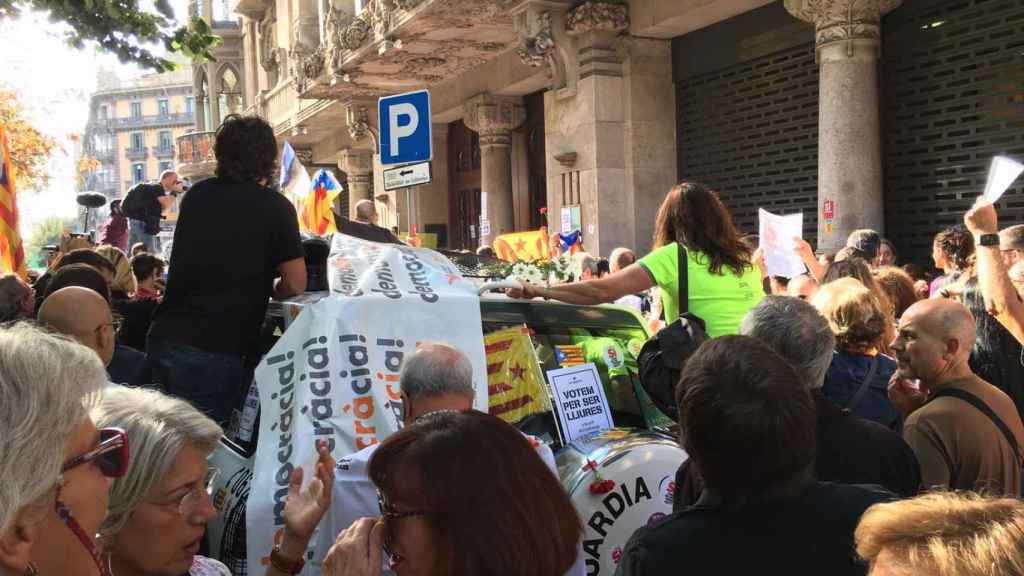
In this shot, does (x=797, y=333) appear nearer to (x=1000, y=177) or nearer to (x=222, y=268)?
(x=1000, y=177)

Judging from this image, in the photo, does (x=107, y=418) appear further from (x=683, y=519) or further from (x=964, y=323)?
(x=964, y=323)

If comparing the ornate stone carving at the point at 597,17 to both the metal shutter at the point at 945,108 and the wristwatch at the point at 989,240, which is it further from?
the wristwatch at the point at 989,240

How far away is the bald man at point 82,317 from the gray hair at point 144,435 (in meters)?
1.58

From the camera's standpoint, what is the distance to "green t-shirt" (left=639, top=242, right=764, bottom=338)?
4.38 metres

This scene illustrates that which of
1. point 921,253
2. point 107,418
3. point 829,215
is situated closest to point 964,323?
point 107,418

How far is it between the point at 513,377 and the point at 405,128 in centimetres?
472

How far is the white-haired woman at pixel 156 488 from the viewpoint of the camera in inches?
89.1

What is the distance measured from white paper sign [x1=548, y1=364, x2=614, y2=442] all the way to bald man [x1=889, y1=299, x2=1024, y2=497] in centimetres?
112

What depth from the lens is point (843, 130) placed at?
34.7 feet

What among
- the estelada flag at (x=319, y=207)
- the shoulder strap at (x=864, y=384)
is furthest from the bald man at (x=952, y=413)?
the estelada flag at (x=319, y=207)

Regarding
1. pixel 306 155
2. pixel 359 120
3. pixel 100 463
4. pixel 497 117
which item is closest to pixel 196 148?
pixel 306 155

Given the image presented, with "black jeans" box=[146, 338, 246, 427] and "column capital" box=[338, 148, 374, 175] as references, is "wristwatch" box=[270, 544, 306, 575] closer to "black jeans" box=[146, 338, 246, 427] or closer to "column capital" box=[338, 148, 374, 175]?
"black jeans" box=[146, 338, 246, 427]

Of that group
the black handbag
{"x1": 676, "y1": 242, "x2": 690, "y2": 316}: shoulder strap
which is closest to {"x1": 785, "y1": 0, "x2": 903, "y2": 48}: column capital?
{"x1": 676, "y1": 242, "x2": 690, "y2": 316}: shoulder strap

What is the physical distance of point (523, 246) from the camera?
14.0 metres
